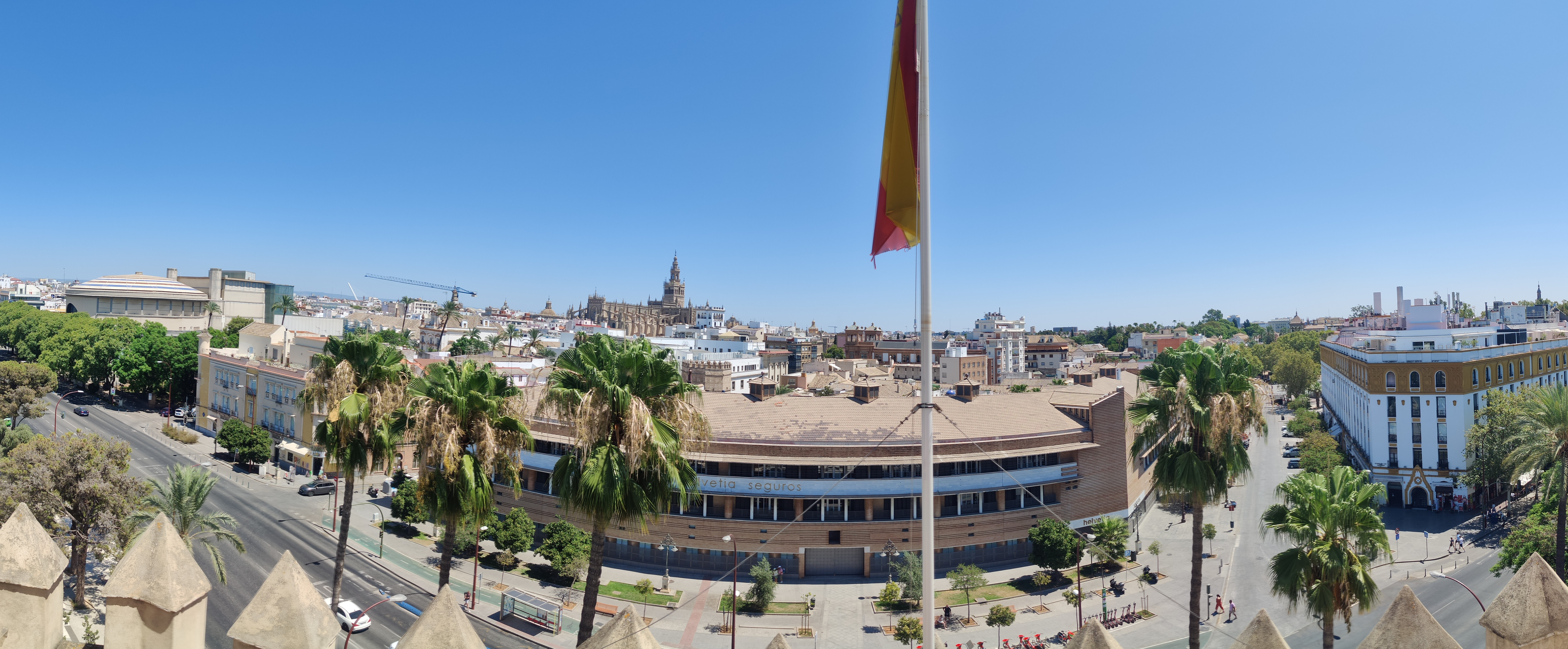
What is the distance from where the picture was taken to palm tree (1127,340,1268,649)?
22359 mm

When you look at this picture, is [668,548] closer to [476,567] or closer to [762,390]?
[476,567]

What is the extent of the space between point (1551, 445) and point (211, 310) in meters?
172

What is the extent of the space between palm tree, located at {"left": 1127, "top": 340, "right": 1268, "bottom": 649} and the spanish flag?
50.1 ft

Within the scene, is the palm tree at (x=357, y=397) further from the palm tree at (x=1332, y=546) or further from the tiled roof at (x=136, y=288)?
the tiled roof at (x=136, y=288)

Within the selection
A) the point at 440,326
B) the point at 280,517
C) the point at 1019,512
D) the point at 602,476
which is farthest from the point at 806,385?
the point at 440,326

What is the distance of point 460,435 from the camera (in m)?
18.8

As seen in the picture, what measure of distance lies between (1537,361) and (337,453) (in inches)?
3994

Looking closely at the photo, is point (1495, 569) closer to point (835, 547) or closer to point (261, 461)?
point (835, 547)

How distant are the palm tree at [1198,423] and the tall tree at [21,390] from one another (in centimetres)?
7410

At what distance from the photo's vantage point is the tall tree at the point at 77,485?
28219mm

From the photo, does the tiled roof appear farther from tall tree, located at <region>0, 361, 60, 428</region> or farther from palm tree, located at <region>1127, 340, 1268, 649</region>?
palm tree, located at <region>1127, 340, 1268, 649</region>

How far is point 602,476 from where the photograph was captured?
15695mm

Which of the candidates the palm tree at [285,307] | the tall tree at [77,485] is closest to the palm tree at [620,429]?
the tall tree at [77,485]

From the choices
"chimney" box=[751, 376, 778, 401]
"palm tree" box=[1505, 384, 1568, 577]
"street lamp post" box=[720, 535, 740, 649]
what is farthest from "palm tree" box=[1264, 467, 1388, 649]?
"chimney" box=[751, 376, 778, 401]
